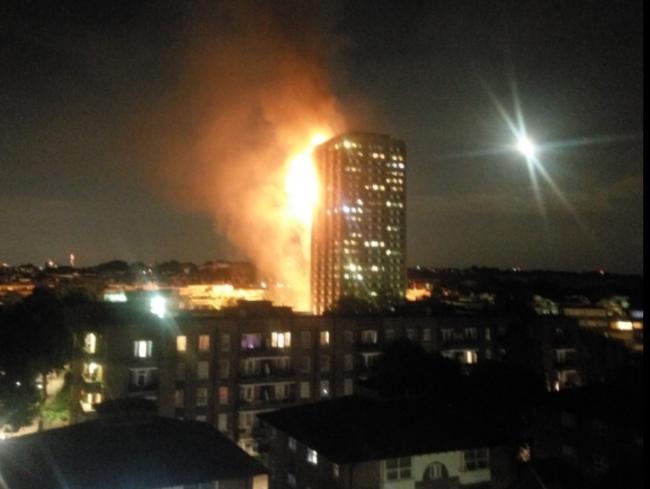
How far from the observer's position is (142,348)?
79.0 ft

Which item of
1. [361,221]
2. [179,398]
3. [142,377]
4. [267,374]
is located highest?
[361,221]

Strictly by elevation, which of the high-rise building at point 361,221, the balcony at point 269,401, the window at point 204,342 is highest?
the high-rise building at point 361,221

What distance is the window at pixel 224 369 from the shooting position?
86.6ft

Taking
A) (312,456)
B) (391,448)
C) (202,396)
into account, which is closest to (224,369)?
(202,396)

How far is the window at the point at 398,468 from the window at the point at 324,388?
1360cm

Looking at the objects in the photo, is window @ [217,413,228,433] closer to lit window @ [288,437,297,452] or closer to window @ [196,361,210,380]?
window @ [196,361,210,380]

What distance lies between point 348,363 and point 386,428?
12.9 metres

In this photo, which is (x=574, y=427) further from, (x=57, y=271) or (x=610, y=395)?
(x=57, y=271)

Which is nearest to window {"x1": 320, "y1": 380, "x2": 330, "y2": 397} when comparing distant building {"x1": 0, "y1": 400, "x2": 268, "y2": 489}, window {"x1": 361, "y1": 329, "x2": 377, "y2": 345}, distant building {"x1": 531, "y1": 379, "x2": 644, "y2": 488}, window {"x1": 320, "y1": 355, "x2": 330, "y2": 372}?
window {"x1": 320, "y1": 355, "x2": 330, "y2": 372}

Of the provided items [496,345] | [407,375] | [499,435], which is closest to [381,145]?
[496,345]

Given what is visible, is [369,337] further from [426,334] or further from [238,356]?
[238,356]

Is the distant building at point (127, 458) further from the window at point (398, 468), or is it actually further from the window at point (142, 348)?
the window at point (142, 348)

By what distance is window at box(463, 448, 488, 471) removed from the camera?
617 inches

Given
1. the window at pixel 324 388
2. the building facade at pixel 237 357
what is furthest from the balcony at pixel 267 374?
the window at pixel 324 388
